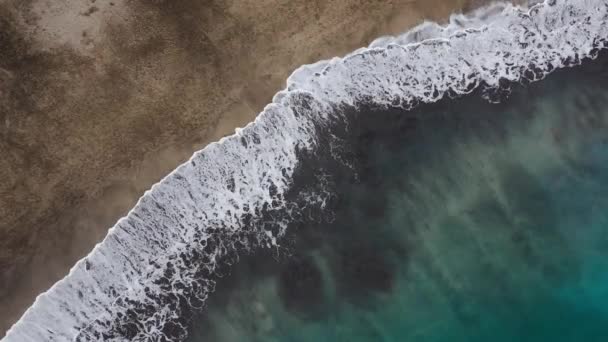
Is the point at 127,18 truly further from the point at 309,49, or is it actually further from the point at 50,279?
the point at 50,279

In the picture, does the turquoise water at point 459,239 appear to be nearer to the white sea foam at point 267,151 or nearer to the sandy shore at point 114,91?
the white sea foam at point 267,151

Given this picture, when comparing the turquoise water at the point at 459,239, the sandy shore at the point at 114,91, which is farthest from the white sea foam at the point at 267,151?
the turquoise water at the point at 459,239

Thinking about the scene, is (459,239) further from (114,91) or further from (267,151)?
(114,91)

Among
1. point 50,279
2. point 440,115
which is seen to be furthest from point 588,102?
point 50,279

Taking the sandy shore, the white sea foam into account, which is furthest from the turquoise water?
the sandy shore

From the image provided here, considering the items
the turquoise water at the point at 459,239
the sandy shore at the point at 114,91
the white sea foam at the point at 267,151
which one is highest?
the sandy shore at the point at 114,91
